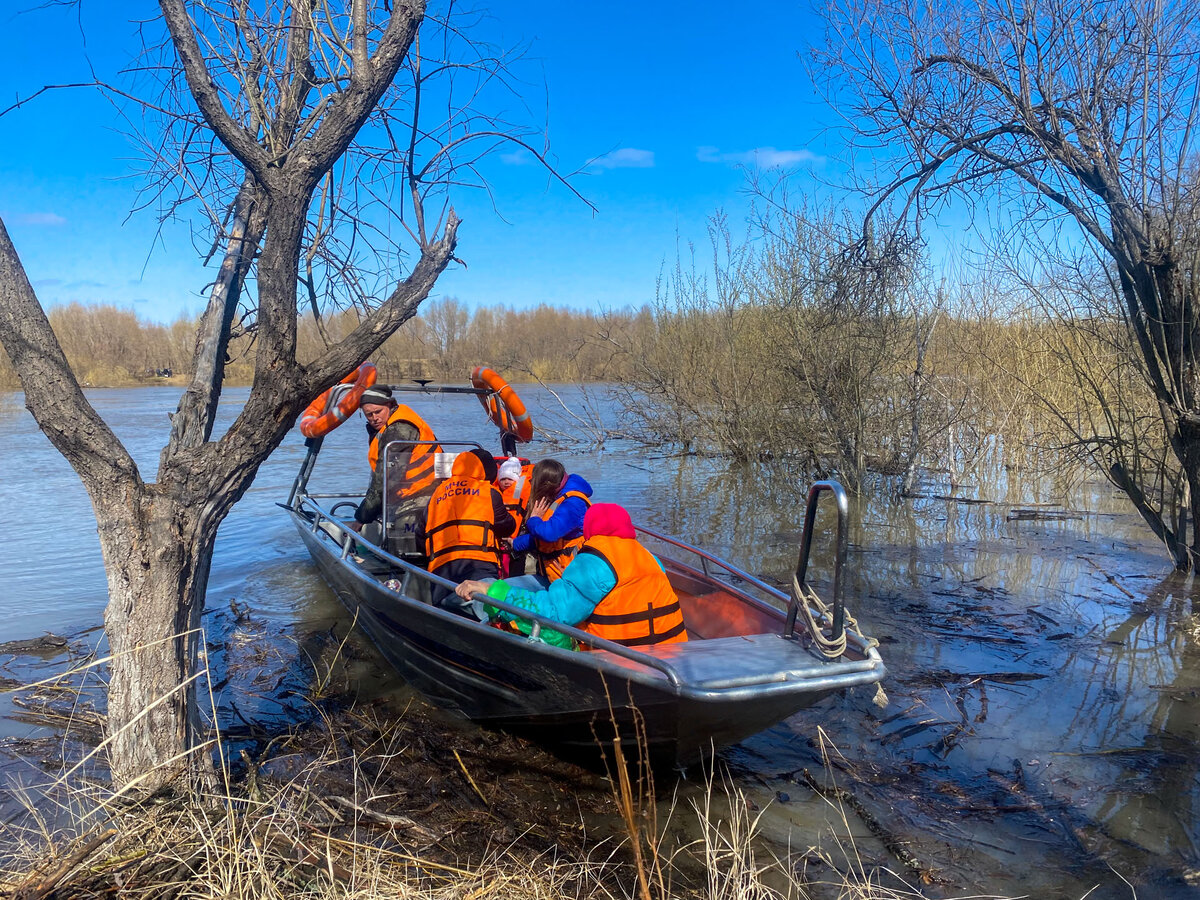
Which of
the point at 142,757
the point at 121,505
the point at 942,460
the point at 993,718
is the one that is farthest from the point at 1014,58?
the point at 942,460

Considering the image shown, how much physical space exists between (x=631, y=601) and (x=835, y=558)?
38.9 inches

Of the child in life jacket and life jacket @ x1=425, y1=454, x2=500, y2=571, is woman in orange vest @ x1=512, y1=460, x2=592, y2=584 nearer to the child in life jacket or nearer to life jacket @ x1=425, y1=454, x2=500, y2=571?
life jacket @ x1=425, y1=454, x2=500, y2=571

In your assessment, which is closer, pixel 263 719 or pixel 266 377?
pixel 266 377

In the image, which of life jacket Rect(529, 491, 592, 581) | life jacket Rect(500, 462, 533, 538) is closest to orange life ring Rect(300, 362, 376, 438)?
life jacket Rect(500, 462, 533, 538)

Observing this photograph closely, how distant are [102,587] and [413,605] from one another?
473 cm

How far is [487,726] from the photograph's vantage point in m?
4.52

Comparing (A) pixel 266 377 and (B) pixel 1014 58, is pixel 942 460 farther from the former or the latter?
(A) pixel 266 377

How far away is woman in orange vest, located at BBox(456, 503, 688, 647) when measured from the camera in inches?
143

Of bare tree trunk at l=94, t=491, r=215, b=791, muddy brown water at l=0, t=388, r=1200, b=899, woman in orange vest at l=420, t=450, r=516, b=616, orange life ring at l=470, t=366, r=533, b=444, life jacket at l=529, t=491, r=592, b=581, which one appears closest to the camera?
bare tree trunk at l=94, t=491, r=215, b=791

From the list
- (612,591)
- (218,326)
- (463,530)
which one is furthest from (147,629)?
(463,530)

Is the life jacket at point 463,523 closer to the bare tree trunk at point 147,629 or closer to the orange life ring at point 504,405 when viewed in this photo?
the orange life ring at point 504,405

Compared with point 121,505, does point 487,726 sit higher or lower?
lower

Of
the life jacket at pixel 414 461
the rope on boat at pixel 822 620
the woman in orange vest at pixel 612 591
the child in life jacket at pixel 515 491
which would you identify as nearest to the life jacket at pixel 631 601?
the woman in orange vest at pixel 612 591

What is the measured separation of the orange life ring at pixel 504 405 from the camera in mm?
6441
